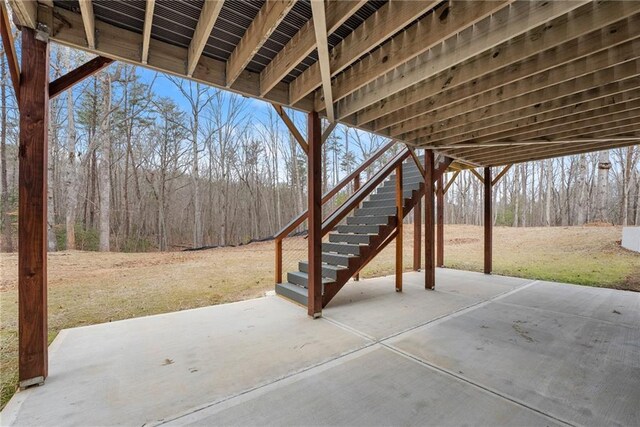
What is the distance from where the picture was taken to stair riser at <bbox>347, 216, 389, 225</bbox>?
4.97 m

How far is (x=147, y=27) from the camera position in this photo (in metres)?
2.15

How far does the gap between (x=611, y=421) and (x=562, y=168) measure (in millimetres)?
26985

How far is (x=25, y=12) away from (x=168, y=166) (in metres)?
13.7

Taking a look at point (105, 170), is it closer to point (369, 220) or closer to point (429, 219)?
point (369, 220)

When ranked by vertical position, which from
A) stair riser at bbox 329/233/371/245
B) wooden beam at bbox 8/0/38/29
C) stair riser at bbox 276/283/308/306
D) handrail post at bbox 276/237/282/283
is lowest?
stair riser at bbox 276/283/308/306

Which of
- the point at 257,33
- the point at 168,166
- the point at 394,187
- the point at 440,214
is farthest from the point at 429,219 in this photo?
the point at 168,166

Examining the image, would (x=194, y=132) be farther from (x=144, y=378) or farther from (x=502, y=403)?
(x=502, y=403)

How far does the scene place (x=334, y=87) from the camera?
3348 millimetres

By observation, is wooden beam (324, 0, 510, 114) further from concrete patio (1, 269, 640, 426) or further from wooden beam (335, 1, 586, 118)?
concrete patio (1, 269, 640, 426)

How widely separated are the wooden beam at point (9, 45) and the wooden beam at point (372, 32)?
7.65 feet

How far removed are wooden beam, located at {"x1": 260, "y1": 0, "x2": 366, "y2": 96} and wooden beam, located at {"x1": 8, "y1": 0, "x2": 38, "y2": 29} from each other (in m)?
1.84

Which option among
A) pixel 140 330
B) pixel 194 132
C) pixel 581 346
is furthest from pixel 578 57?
pixel 194 132

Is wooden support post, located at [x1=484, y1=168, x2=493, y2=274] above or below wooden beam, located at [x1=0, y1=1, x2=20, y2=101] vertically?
below

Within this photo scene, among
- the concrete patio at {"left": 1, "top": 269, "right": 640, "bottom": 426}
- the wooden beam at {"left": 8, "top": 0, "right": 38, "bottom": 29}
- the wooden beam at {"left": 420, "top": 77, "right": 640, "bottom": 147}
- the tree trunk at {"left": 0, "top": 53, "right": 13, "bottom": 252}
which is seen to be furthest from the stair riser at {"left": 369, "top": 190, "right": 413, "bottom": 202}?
the tree trunk at {"left": 0, "top": 53, "right": 13, "bottom": 252}
